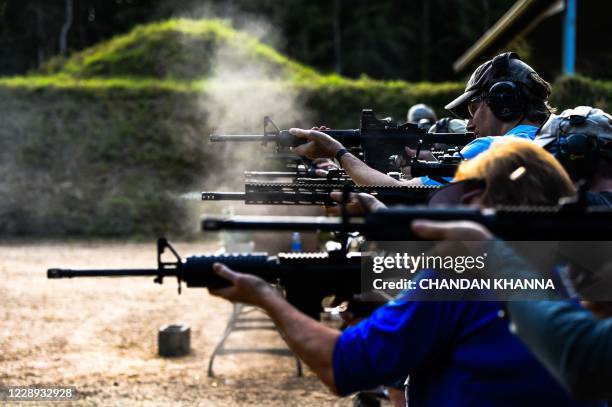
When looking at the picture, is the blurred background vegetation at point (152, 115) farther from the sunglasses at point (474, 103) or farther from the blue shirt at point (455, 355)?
the blue shirt at point (455, 355)

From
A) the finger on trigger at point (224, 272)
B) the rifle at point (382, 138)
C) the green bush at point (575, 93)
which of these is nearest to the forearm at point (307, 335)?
the finger on trigger at point (224, 272)

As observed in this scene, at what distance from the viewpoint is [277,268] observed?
227 centimetres

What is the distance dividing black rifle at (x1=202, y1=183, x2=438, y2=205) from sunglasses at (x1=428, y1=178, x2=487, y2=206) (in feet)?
3.36

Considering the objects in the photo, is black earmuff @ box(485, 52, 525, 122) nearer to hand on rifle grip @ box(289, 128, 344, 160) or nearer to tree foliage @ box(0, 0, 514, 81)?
hand on rifle grip @ box(289, 128, 344, 160)

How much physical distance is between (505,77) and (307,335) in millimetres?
2340

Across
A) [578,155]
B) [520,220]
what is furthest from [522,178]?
[578,155]

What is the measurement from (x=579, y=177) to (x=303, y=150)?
5.31 feet

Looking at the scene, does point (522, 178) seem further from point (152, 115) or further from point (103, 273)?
point (152, 115)

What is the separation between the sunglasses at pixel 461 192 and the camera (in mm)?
2068

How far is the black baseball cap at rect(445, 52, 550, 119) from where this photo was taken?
12.9 ft

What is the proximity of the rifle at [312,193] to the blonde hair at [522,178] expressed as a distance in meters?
1.26

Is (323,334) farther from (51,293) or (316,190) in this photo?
(51,293)

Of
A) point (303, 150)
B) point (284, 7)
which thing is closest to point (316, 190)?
point (303, 150)

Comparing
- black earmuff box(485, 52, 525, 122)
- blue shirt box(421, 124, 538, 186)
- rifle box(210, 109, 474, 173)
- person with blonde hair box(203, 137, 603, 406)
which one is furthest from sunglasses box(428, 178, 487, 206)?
rifle box(210, 109, 474, 173)
